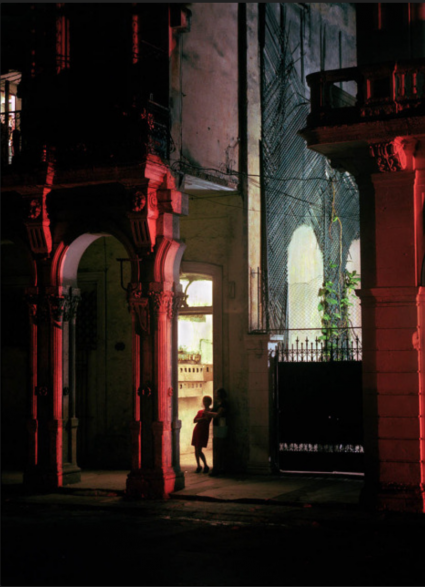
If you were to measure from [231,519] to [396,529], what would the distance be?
2.33 m

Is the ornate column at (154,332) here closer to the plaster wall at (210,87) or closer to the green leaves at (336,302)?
the plaster wall at (210,87)

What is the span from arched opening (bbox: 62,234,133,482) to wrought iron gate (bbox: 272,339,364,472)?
345cm

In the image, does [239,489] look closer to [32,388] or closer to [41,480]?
[41,480]

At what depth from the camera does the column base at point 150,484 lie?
14633 millimetres

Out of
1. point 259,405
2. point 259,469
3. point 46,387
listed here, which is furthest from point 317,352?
point 46,387

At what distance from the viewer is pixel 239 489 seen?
14820mm

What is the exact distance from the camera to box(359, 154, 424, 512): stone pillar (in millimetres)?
12750

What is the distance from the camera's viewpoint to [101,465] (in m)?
18.3

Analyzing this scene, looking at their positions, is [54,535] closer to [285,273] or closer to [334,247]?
[285,273]

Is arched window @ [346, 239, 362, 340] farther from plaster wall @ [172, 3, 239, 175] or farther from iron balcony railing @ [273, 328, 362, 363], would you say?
plaster wall @ [172, 3, 239, 175]

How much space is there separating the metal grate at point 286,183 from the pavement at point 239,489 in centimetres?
289

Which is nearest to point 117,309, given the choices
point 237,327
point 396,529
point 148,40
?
point 237,327

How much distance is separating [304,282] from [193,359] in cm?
306

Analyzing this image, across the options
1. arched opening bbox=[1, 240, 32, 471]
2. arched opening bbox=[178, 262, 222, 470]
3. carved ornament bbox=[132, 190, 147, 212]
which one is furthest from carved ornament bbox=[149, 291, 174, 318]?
arched opening bbox=[1, 240, 32, 471]
